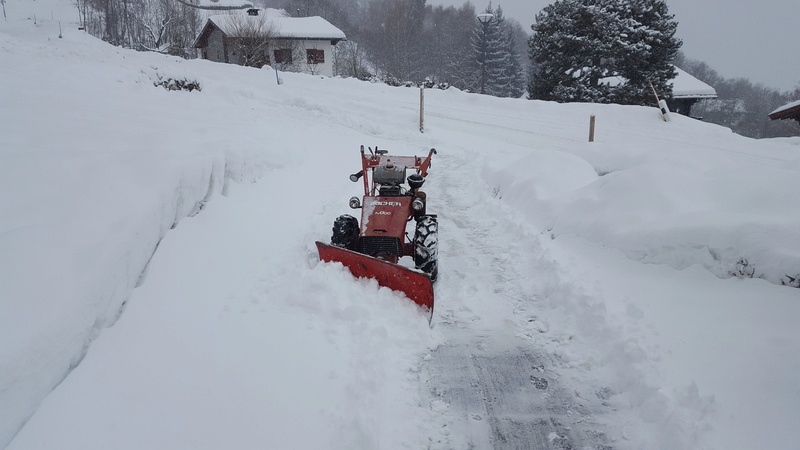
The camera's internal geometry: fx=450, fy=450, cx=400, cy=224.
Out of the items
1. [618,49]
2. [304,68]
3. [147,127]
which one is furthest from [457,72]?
[147,127]

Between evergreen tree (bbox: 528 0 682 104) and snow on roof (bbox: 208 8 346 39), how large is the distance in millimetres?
18141

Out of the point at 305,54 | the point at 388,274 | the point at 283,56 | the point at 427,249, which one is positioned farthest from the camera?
the point at 305,54

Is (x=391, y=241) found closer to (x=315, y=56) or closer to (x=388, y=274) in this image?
(x=388, y=274)

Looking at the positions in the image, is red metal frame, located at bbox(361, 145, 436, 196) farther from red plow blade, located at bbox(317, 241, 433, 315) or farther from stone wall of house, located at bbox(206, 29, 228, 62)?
stone wall of house, located at bbox(206, 29, 228, 62)

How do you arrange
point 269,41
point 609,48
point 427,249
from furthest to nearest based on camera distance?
point 269,41 → point 609,48 → point 427,249

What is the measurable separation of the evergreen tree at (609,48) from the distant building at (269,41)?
18313mm

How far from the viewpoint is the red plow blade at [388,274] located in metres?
4.34

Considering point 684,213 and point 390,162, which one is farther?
point 390,162

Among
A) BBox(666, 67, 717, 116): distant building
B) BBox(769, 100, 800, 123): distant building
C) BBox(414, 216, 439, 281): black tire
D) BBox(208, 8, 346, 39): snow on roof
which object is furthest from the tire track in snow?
BBox(208, 8, 346, 39): snow on roof

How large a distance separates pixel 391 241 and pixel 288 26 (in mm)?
36351

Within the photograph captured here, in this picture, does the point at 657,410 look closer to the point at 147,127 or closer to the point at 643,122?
the point at 147,127

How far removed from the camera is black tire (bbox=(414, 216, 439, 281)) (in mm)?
5020

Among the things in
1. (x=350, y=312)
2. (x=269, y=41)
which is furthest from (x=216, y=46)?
(x=350, y=312)

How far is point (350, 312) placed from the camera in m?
4.20
